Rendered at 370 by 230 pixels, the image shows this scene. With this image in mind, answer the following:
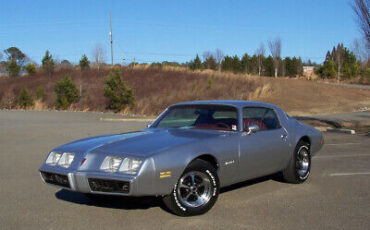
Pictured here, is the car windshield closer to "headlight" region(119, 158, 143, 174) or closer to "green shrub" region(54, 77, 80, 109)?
"headlight" region(119, 158, 143, 174)

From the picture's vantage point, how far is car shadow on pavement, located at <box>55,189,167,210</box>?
Result: 228 inches

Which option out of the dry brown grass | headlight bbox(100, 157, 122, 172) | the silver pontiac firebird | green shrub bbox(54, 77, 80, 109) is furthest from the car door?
green shrub bbox(54, 77, 80, 109)

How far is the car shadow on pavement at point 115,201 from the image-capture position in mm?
5804

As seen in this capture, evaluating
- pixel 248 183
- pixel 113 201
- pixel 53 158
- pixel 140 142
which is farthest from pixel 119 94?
pixel 140 142

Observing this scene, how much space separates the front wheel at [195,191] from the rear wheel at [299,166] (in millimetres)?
2037

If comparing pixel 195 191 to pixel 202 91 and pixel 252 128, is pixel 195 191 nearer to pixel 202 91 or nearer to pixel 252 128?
pixel 252 128

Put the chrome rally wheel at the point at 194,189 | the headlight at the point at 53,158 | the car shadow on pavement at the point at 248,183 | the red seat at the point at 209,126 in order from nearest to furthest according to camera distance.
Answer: the chrome rally wheel at the point at 194,189 → the headlight at the point at 53,158 → the red seat at the point at 209,126 → the car shadow on pavement at the point at 248,183

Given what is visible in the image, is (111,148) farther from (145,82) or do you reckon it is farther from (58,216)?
(145,82)

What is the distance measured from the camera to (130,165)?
4.91m

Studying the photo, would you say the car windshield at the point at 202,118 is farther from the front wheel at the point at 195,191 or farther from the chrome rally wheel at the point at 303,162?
the chrome rally wheel at the point at 303,162

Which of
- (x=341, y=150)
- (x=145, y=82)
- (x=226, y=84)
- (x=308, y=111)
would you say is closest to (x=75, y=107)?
(x=145, y=82)

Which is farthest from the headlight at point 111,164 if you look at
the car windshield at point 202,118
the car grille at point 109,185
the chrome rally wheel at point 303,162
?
the chrome rally wheel at point 303,162

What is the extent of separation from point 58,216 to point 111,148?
107 centimetres

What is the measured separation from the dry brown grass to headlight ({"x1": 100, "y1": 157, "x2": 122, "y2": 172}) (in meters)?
23.1
